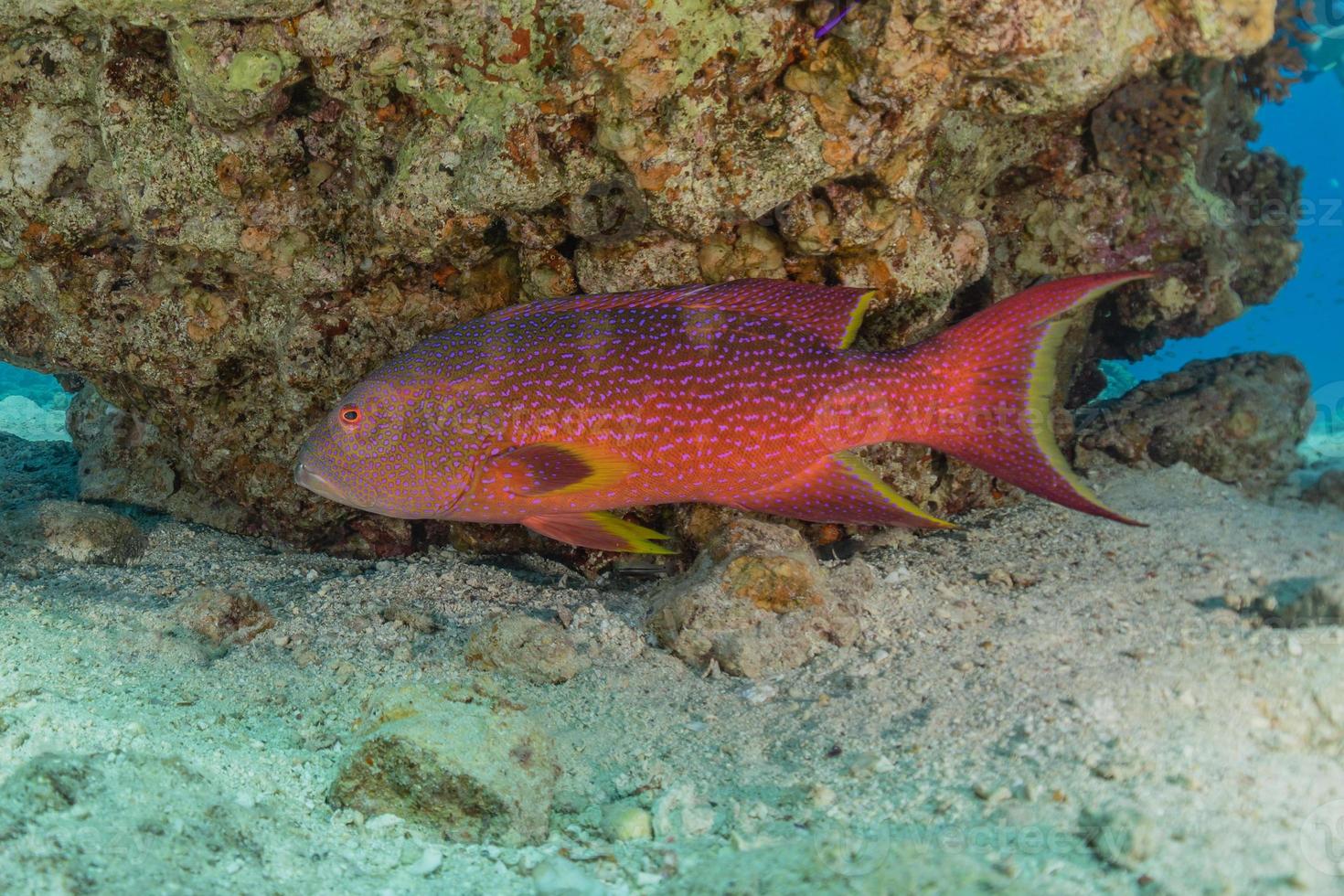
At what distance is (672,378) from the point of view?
3.96 meters

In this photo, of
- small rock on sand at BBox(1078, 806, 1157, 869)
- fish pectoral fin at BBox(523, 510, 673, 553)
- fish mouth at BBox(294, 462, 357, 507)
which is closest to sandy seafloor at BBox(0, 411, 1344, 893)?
small rock on sand at BBox(1078, 806, 1157, 869)

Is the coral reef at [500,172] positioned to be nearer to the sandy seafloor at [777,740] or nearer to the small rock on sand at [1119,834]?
the sandy seafloor at [777,740]

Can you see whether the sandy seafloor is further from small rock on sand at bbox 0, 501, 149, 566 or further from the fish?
the fish

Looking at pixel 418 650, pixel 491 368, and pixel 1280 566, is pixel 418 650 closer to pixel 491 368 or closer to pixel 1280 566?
pixel 491 368

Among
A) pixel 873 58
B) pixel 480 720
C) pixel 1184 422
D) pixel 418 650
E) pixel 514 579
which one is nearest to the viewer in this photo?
pixel 480 720

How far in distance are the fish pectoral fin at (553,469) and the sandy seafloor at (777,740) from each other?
650mm

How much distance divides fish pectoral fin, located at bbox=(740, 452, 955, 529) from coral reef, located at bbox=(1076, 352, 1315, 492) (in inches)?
99.9

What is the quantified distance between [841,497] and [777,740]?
1.42 meters

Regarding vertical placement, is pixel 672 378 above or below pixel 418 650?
above

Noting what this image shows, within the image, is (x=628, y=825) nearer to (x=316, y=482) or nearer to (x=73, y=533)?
(x=316, y=482)

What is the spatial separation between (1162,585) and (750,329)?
2312mm

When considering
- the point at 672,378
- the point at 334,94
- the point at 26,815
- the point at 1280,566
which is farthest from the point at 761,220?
the point at 26,815

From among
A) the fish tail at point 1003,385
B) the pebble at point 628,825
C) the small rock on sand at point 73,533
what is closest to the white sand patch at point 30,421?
the small rock on sand at point 73,533

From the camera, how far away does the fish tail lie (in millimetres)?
3744
